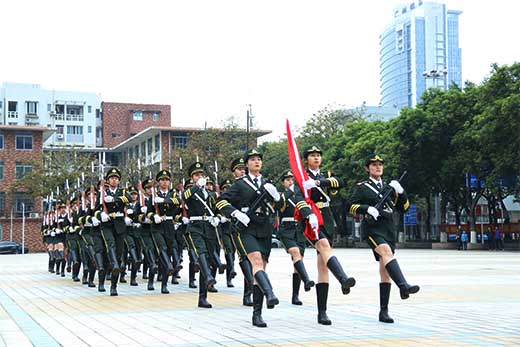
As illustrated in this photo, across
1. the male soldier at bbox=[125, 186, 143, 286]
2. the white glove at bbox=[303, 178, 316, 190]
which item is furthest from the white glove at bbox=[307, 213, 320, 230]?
the male soldier at bbox=[125, 186, 143, 286]

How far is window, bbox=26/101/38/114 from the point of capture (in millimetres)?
88375

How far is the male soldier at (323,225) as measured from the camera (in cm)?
920

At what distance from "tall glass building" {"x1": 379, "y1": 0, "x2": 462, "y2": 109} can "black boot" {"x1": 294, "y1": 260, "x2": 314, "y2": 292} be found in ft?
517

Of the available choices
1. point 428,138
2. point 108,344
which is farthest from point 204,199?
point 428,138

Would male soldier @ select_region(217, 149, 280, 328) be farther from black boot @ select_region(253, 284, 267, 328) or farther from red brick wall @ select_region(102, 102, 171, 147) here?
red brick wall @ select_region(102, 102, 171, 147)

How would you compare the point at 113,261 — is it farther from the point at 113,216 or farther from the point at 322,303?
the point at 322,303

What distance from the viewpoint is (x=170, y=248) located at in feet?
50.5

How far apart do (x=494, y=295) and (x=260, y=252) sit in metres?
5.43

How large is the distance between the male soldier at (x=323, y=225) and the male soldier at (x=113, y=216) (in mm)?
5761

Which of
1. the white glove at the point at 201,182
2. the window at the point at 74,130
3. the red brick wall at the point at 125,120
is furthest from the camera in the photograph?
the window at the point at 74,130

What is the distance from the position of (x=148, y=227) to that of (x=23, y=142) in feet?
165

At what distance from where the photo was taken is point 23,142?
63156 millimetres

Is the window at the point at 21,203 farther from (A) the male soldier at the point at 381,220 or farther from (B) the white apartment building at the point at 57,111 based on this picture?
(A) the male soldier at the point at 381,220

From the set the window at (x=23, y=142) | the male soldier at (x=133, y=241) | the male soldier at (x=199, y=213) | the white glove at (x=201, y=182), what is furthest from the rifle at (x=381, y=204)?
the window at (x=23, y=142)
